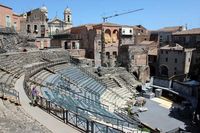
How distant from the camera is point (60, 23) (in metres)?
69.6

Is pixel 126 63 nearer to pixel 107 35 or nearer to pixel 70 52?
pixel 107 35

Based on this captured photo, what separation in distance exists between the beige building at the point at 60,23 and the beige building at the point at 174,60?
2635 centimetres

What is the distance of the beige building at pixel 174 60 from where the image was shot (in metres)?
43.5

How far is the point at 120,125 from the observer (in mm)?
20109

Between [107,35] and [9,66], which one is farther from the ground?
[107,35]

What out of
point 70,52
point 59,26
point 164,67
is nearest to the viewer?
point 70,52

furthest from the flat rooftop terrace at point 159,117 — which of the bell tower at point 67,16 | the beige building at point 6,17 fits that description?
the bell tower at point 67,16

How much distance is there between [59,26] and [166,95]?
40.9 m

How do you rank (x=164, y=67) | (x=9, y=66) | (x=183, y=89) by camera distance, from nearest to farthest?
(x=9, y=66) → (x=183, y=89) → (x=164, y=67)

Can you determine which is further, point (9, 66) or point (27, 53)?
point (27, 53)

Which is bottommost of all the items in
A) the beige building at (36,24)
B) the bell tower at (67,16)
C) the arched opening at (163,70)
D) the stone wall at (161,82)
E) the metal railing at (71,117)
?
the stone wall at (161,82)

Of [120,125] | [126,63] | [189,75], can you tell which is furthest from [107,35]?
[120,125]

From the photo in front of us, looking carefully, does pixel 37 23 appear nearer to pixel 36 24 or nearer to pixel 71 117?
pixel 36 24

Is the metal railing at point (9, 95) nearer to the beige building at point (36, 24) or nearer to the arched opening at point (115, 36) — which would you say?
the beige building at point (36, 24)
